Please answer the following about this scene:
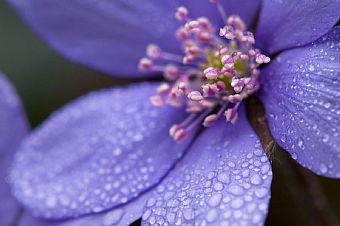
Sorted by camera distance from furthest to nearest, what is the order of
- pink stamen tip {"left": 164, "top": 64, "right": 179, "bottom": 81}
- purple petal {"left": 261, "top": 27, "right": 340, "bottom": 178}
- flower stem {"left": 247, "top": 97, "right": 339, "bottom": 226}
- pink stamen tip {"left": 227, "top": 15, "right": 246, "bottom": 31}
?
pink stamen tip {"left": 164, "top": 64, "right": 179, "bottom": 81}
pink stamen tip {"left": 227, "top": 15, "right": 246, "bottom": 31}
flower stem {"left": 247, "top": 97, "right": 339, "bottom": 226}
purple petal {"left": 261, "top": 27, "right": 340, "bottom": 178}

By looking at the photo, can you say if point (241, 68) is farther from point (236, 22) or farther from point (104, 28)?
point (104, 28)

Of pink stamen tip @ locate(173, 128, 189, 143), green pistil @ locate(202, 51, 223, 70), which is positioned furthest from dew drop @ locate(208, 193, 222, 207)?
green pistil @ locate(202, 51, 223, 70)

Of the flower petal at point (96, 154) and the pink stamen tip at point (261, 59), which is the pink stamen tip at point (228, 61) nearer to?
the pink stamen tip at point (261, 59)

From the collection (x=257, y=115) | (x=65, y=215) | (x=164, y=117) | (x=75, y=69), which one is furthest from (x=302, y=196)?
(x=75, y=69)

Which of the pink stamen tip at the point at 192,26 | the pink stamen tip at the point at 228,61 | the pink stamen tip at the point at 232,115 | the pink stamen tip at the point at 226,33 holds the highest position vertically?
the pink stamen tip at the point at 192,26

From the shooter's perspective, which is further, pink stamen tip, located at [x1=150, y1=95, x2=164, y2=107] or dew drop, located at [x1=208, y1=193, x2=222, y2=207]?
pink stamen tip, located at [x1=150, y1=95, x2=164, y2=107]

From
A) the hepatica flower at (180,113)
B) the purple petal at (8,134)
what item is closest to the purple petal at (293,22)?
the hepatica flower at (180,113)

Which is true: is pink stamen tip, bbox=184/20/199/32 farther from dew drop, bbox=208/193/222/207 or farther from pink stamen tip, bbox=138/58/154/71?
dew drop, bbox=208/193/222/207
